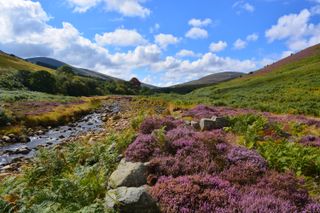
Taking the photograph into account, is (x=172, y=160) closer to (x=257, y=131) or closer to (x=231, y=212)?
(x=231, y=212)

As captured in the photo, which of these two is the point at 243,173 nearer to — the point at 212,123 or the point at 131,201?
the point at 131,201

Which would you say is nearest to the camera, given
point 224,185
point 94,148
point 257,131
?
point 224,185

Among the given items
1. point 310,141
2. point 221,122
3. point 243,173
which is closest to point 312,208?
point 243,173

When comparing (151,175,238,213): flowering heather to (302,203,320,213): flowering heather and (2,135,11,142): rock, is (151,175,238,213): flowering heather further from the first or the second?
(2,135,11,142): rock

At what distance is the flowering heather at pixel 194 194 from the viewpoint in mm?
6785

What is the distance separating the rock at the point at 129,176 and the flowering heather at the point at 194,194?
0.70m

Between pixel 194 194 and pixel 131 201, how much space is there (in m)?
1.43

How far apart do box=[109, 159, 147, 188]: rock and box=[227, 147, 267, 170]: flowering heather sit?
2.50 meters

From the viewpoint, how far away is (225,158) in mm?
9289

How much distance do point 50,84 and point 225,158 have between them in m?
78.5

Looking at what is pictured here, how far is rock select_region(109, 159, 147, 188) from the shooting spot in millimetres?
7755

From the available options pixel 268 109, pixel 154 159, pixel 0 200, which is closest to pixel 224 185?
pixel 154 159

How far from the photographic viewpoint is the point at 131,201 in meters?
6.37

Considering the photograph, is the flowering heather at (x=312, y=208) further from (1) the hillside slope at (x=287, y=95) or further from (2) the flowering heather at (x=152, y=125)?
(1) the hillside slope at (x=287, y=95)
